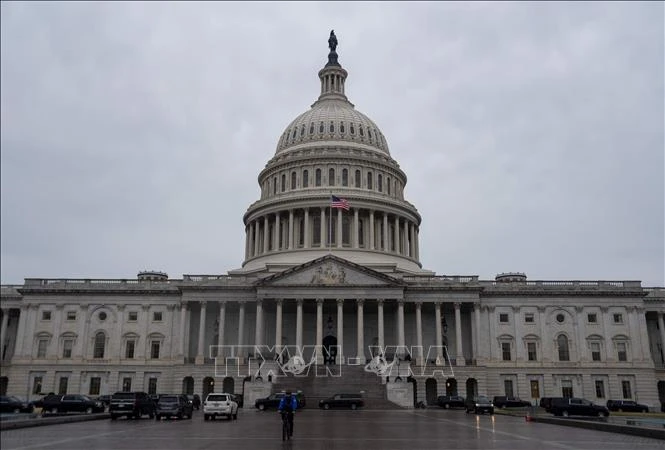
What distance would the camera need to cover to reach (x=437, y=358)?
77562mm

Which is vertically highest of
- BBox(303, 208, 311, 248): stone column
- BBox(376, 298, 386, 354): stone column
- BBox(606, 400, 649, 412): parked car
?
BBox(303, 208, 311, 248): stone column

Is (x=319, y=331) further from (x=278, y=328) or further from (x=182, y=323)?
(x=182, y=323)

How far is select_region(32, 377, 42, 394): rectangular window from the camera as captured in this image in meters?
80.5

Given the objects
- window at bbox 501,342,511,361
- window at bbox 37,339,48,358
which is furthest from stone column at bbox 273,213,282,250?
window at bbox 501,342,511,361

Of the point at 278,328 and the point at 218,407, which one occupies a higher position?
the point at 278,328

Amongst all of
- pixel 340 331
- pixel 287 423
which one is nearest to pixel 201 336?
pixel 340 331

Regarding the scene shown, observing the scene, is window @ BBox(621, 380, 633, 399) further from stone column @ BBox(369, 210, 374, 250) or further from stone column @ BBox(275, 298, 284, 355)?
stone column @ BBox(275, 298, 284, 355)

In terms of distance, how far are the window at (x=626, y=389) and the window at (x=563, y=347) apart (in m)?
7.08

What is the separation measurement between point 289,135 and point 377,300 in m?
41.7

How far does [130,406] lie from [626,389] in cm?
6254

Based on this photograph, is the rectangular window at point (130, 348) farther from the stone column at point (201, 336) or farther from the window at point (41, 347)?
the window at point (41, 347)

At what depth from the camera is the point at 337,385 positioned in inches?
2638

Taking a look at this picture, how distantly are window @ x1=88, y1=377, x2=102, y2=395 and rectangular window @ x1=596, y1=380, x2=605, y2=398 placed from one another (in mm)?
62201

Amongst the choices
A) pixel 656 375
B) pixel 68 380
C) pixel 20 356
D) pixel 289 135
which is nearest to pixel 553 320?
pixel 656 375
